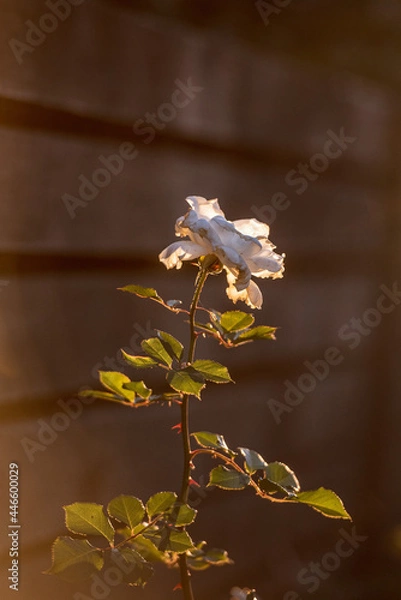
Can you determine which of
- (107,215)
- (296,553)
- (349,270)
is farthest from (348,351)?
(107,215)

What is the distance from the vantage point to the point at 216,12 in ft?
4.87

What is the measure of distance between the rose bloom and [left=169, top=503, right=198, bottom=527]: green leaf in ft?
0.77

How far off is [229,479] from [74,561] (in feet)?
0.59

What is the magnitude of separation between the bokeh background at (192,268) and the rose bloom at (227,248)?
575 millimetres

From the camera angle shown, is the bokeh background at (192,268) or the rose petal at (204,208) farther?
the bokeh background at (192,268)

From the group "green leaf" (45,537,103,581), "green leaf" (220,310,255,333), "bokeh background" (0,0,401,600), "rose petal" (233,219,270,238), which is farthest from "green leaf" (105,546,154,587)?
"bokeh background" (0,0,401,600)

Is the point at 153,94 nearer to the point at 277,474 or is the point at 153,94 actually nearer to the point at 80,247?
the point at 80,247

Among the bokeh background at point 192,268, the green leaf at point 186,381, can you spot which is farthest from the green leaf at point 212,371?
the bokeh background at point 192,268

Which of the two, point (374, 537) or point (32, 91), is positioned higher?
point (32, 91)

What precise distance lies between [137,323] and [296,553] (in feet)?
3.32

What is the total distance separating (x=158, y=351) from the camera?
Result: 26.9 inches

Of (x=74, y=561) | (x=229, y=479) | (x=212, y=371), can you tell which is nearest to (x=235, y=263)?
(x=212, y=371)

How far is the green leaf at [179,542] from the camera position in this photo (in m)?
0.62

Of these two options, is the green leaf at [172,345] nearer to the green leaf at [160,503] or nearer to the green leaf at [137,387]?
the green leaf at [137,387]
